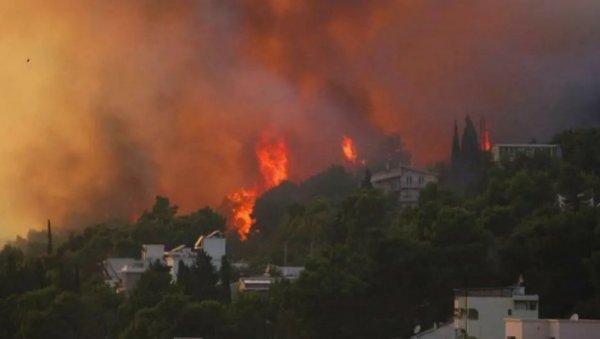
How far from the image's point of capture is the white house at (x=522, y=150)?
94625mm

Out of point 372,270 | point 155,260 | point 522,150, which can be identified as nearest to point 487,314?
point 372,270

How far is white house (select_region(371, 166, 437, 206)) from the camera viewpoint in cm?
10288

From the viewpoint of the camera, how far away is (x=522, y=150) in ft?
319

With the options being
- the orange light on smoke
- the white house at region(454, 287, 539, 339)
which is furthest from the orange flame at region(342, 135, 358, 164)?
the white house at region(454, 287, 539, 339)

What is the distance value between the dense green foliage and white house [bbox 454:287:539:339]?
1777 mm

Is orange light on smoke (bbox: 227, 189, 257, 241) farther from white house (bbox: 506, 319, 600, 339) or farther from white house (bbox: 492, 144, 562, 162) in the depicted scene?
white house (bbox: 506, 319, 600, 339)

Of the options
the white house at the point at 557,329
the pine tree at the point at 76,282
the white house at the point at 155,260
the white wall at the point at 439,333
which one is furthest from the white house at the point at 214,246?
the white house at the point at 557,329

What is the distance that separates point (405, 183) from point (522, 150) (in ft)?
27.9

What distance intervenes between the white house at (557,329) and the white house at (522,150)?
35.0m

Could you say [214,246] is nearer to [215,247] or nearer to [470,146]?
[215,247]

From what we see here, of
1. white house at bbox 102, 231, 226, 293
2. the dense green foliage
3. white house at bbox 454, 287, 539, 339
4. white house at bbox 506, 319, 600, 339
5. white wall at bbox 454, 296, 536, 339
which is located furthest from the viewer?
white house at bbox 102, 231, 226, 293

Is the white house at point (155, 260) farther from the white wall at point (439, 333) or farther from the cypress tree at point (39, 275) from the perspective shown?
the white wall at point (439, 333)

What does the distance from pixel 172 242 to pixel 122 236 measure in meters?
3.00

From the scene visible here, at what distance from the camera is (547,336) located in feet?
192
